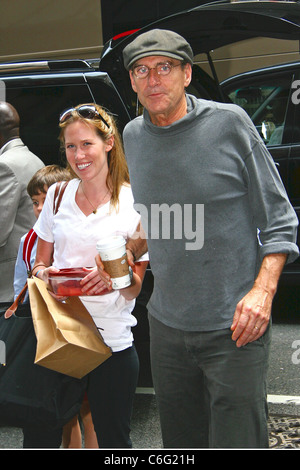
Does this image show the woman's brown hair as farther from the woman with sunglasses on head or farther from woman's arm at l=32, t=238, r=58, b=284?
woman's arm at l=32, t=238, r=58, b=284

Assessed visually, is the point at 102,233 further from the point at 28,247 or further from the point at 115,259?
the point at 28,247

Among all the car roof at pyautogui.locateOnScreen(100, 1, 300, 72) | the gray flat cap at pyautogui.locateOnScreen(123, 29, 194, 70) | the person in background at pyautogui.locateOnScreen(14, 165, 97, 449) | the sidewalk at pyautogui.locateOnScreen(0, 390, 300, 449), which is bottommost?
the sidewalk at pyautogui.locateOnScreen(0, 390, 300, 449)

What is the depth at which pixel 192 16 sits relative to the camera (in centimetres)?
393

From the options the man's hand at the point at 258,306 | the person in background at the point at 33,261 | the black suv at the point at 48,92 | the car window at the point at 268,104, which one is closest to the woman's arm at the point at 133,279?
the man's hand at the point at 258,306

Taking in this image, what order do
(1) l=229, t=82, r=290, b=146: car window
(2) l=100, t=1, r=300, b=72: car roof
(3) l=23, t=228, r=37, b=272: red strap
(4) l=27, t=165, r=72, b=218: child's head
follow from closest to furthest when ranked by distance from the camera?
(3) l=23, t=228, r=37, b=272: red strap → (4) l=27, t=165, r=72, b=218: child's head → (2) l=100, t=1, r=300, b=72: car roof → (1) l=229, t=82, r=290, b=146: car window

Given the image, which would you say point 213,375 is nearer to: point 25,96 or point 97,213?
point 97,213

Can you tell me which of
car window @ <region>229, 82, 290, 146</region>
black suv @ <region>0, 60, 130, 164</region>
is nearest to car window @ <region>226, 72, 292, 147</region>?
car window @ <region>229, 82, 290, 146</region>

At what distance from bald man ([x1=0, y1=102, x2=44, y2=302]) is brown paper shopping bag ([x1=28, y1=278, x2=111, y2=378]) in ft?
3.17

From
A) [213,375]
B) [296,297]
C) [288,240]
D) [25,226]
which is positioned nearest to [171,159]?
[288,240]

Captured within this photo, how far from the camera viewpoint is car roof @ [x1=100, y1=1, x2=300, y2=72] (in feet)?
12.8

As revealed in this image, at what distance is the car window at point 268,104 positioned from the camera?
5.48m

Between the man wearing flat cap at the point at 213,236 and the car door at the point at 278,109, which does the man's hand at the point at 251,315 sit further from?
the car door at the point at 278,109

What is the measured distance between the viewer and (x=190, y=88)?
4.72 m
